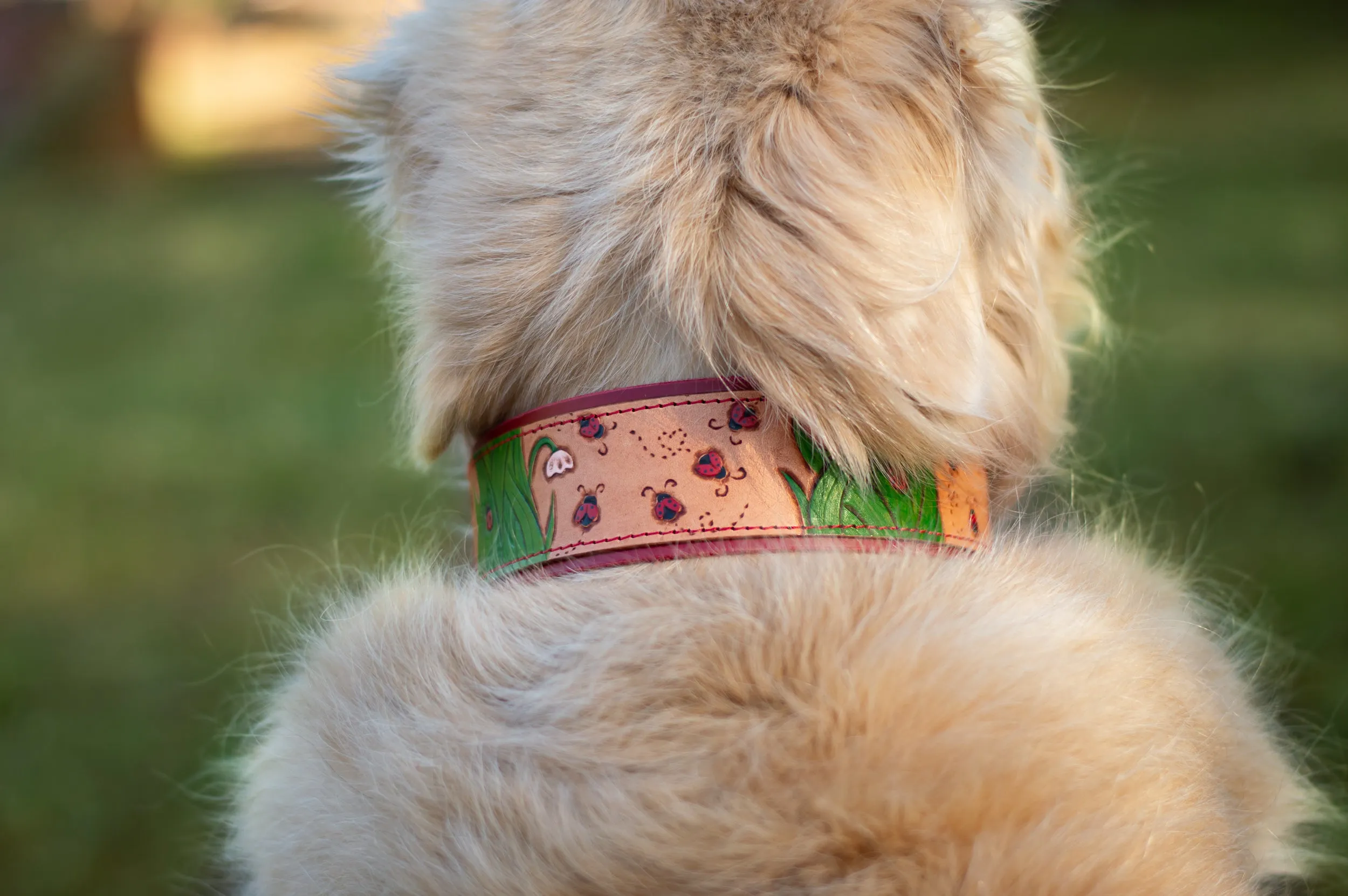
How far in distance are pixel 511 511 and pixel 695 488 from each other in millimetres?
163

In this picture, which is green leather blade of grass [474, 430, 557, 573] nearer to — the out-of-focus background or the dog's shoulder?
the dog's shoulder

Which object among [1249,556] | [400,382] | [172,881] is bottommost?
[172,881]

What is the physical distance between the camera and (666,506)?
78 centimetres

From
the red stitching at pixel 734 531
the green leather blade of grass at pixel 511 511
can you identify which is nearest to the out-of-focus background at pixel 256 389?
the green leather blade of grass at pixel 511 511

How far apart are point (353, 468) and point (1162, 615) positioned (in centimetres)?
227

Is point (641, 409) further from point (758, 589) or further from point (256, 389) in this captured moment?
point (256, 389)

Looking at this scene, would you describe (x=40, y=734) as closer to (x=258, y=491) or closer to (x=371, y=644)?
(x=258, y=491)

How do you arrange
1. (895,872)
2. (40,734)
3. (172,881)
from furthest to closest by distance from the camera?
(40,734), (172,881), (895,872)

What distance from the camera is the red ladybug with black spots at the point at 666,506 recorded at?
78 centimetres

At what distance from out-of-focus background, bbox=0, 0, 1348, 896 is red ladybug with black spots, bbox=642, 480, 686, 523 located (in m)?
0.39

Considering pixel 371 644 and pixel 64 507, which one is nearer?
pixel 371 644

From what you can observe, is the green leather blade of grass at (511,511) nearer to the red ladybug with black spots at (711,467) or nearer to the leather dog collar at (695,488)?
the leather dog collar at (695,488)

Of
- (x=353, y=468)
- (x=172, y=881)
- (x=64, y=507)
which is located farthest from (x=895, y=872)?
(x=64, y=507)

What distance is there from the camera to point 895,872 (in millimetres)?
621
